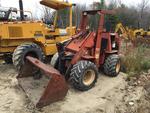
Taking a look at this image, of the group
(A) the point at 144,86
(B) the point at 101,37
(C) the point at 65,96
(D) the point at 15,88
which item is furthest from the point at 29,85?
(A) the point at 144,86

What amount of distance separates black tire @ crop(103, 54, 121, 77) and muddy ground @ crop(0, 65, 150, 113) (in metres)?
0.17

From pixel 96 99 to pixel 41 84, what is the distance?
1454 mm

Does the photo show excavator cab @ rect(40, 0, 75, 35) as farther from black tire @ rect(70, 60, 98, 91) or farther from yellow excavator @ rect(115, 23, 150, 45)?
yellow excavator @ rect(115, 23, 150, 45)

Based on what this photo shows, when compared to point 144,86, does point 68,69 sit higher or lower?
higher

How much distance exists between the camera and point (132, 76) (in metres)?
9.20

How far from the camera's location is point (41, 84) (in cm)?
738

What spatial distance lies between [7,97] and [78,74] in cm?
183

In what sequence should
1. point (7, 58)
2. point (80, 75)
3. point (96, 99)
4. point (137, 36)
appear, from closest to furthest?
point (96, 99) → point (80, 75) → point (7, 58) → point (137, 36)

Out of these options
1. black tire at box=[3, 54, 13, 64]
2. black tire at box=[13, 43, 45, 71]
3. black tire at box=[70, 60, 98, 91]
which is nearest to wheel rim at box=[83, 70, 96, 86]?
black tire at box=[70, 60, 98, 91]

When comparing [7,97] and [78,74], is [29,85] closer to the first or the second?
[7,97]

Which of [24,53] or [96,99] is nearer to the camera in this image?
[96,99]

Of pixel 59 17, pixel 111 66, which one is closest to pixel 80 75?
pixel 111 66

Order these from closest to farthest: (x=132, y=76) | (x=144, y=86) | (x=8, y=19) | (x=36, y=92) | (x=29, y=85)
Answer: (x=36, y=92) → (x=29, y=85) → (x=144, y=86) → (x=132, y=76) → (x=8, y=19)

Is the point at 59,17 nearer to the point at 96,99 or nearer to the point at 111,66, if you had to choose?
the point at 111,66
